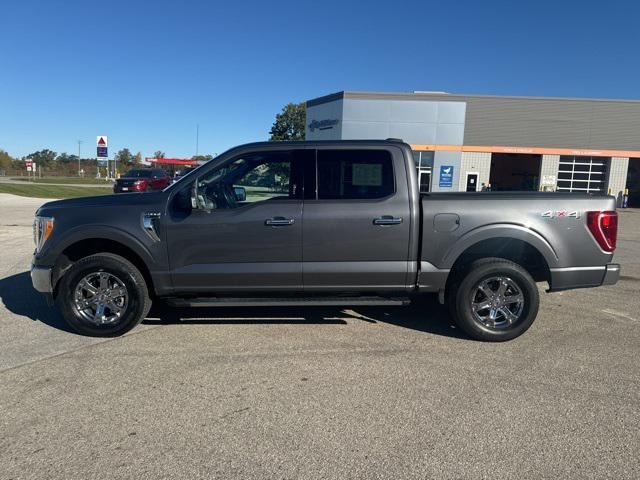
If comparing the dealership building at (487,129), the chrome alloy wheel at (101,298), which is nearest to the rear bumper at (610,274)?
the chrome alloy wheel at (101,298)

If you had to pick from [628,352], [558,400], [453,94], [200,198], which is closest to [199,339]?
[200,198]

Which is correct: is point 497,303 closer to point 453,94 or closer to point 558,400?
point 558,400

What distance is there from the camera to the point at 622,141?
31797 mm

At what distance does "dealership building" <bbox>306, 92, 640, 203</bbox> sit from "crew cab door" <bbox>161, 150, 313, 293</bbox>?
27237mm

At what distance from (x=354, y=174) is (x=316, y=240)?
0.79 meters

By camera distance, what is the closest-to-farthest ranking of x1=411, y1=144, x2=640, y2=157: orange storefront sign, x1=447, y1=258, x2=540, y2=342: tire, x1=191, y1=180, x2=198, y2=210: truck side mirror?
x1=191, y1=180, x2=198, y2=210: truck side mirror → x1=447, y1=258, x2=540, y2=342: tire → x1=411, y1=144, x2=640, y2=157: orange storefront sign

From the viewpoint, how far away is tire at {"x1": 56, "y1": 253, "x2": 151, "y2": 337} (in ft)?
15.7

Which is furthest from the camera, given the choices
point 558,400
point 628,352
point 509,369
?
point 628,352

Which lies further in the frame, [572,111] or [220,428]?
[572,111]

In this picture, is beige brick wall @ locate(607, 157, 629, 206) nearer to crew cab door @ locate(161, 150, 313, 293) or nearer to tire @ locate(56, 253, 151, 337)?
crew cab door @ locate(161, 150, 313, 293)

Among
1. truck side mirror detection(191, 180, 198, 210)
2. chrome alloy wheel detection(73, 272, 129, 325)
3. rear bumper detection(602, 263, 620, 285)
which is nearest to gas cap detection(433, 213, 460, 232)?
rear bumper detection(602, 263, 620, 285)

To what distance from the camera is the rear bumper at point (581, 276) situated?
4.85 meters

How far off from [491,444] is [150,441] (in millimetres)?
2149

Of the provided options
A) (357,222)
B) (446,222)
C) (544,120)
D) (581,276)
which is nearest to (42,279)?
(357,222)
